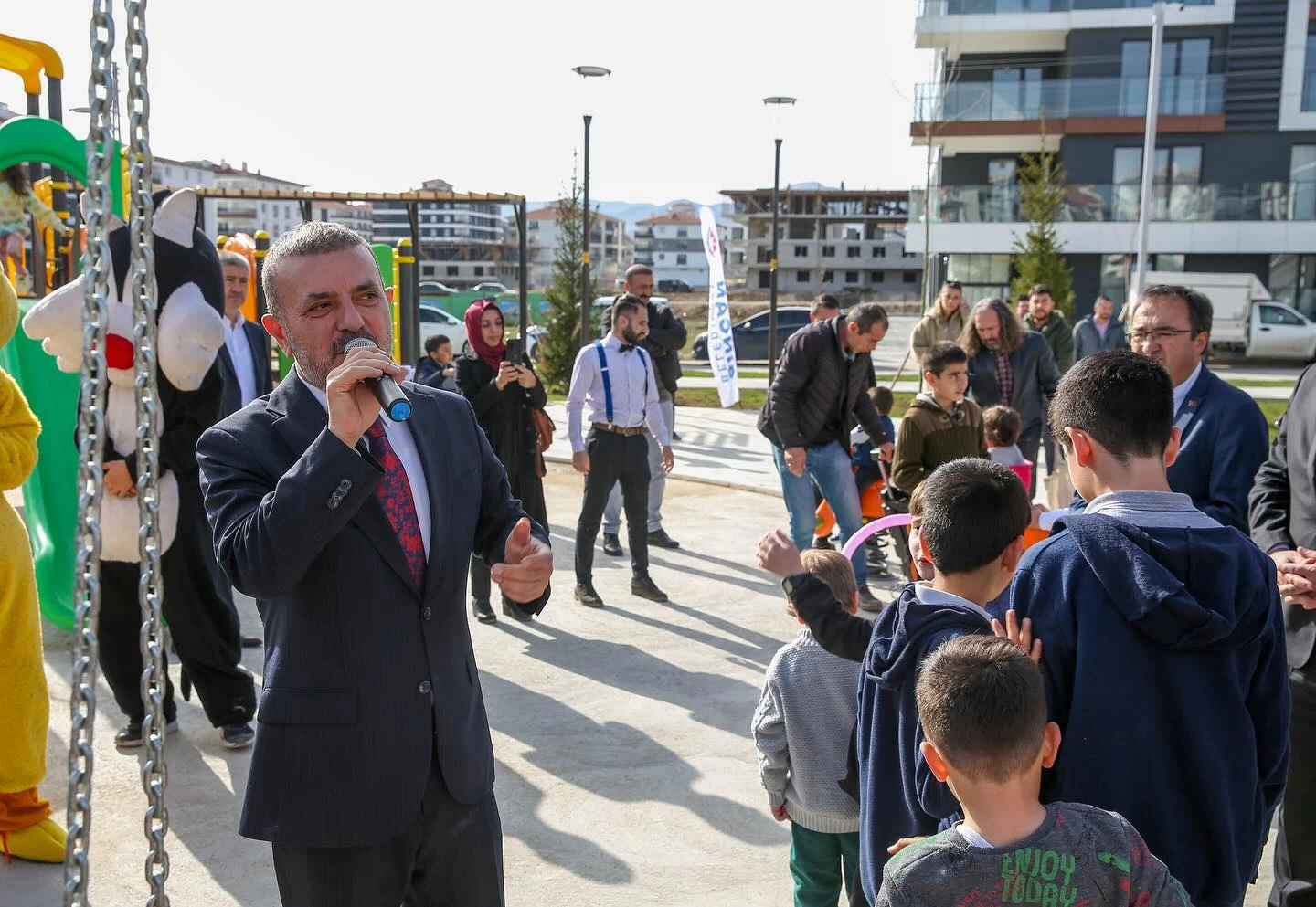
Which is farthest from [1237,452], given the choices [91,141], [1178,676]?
[91,141]

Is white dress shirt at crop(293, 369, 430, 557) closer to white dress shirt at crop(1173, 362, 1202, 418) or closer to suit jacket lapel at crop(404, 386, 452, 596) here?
suit jacket lapel at crop(404, 386, 452, 596)

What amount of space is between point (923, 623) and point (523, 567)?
86cm

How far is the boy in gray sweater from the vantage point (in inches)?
126

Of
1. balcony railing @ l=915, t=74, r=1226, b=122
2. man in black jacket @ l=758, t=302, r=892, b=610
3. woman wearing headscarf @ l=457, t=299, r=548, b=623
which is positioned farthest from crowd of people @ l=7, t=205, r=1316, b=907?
balcony railing @ l=915, t=74, r=1226, b=122

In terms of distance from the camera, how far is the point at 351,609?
7.34 ft

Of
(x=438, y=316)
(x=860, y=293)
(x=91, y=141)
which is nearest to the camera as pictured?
(x=91, y=141)

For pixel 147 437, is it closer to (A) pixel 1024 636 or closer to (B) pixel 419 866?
(B) pixel 419 866

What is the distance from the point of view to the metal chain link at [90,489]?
1.68 metres

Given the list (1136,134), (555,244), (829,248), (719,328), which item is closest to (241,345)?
(719,328)

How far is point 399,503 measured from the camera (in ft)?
7.60

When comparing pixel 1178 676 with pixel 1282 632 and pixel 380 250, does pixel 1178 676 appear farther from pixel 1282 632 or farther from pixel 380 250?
pixel 380 250

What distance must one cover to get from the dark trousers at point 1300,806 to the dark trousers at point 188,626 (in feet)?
13.0

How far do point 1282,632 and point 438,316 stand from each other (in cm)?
3521

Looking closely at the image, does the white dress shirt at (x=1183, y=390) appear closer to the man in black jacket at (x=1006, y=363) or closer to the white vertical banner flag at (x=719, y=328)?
the man in black jacket at (x=1006, y=363)
